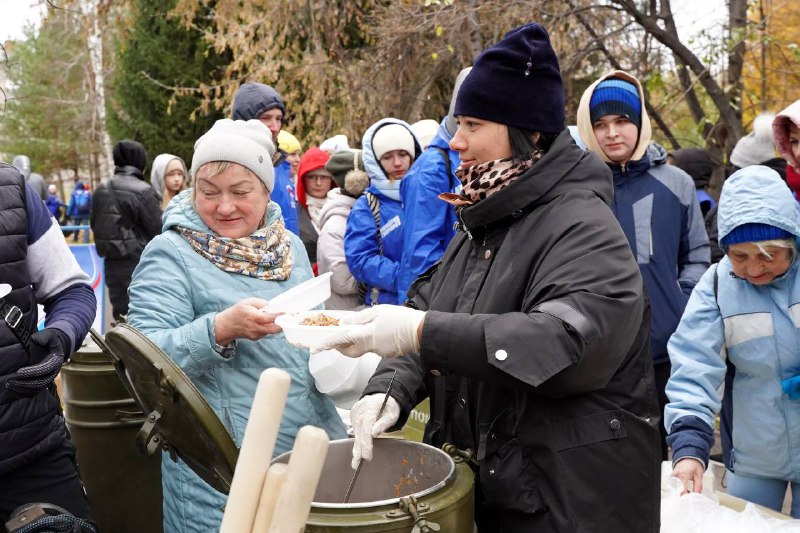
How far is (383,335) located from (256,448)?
1.86 ft

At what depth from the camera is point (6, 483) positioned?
2.59 metres

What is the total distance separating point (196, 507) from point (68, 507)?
0.53 meters

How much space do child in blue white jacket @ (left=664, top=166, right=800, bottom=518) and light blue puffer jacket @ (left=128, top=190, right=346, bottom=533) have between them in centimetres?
127

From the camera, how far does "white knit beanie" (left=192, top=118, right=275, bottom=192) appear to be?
8.50 feet

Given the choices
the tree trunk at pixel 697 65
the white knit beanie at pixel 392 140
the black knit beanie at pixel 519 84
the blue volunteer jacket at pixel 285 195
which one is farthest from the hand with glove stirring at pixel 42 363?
the tree trunk at pixel 697 65

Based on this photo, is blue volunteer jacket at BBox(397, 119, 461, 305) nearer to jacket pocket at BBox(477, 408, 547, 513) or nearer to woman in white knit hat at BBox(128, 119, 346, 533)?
woman in white knit hat at BBox(128, 119, 346, 533)

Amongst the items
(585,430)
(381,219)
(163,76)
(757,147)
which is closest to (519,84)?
(585,430)

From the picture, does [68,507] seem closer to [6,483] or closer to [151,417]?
[6,483]

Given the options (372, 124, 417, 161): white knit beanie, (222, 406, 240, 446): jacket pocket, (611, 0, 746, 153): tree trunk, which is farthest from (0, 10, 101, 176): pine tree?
(222, 406, 240, 446): jacket pocket

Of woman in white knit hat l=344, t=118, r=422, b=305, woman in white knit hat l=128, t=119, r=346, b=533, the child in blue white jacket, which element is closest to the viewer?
woman in white knit hat l=128, t=119, r=346, b=533

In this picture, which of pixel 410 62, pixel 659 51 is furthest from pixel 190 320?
pixel 410 62

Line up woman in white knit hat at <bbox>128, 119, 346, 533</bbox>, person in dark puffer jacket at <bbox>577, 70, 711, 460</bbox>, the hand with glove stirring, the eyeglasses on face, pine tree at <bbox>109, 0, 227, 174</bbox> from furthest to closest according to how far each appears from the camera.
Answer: pine tree at <bbox>109, 0, 227, 174</bbox>
the eyeglasses on face
person in dark puffer jacket at <bbox>577, 70, 711, 460</bbox>
the hand with glove stirring
woman in white knit hat at <bbox>128, 119, 346, 533</bbox>

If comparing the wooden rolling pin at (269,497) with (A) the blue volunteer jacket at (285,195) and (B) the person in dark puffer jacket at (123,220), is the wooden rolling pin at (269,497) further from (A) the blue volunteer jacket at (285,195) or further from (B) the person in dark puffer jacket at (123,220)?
(B) the person in dark puffer jacket at (123,220)

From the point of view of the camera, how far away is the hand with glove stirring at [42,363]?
8.24ft
